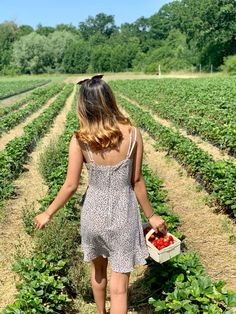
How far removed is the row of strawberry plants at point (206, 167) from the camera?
6203 millimetres

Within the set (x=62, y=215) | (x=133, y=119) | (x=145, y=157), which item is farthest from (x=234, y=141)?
(x=133, y=119)

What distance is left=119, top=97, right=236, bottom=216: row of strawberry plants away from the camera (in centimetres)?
620

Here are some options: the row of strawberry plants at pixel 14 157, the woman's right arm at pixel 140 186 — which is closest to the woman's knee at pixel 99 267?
the woman's right arm at pixel 140 186

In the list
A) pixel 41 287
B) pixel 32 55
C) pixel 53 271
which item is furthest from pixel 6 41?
pixel 41 287

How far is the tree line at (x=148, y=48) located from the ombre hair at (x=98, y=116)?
53.7 meters

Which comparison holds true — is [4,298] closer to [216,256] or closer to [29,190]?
[216,256]

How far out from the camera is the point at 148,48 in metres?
89.3

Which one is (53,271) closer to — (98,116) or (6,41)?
(98,116)

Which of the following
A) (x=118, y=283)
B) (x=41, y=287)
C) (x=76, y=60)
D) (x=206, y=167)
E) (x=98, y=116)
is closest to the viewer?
(x=98, y=116)

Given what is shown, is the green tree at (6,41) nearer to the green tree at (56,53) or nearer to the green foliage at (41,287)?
the green tree at (56,53)

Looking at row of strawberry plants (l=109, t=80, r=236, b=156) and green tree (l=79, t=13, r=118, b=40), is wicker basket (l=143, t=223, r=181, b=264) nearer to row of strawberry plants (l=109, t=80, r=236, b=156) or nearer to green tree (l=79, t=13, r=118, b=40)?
row of strawberry plants (l=109, t=80, r=236, b=156)

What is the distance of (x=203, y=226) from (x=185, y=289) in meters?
2.79

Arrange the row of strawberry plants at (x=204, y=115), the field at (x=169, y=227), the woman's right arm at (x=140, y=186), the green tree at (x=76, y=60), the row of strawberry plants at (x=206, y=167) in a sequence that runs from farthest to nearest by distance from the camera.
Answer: the green tree at (x=76, y=60) < the row of strawberry plants at (x=204, y=115) < the row of strawberry plants at (x=206, y=167) < the field at (x=169, y=227) < the woman's right arm at (x=140, y=186)

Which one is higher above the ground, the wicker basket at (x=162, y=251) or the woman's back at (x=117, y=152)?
the woman's back at (x=117, y=152)
